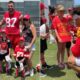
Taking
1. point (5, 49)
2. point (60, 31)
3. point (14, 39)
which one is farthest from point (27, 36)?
point (60, 31)

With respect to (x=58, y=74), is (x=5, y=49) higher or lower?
higher

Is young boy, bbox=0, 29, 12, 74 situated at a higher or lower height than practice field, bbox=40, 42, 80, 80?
higher

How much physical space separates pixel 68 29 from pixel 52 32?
0.91ft

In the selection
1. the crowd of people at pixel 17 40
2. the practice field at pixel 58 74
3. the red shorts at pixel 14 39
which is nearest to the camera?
the crowd of people at pixel 17 40

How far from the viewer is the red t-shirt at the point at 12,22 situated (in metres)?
5.91

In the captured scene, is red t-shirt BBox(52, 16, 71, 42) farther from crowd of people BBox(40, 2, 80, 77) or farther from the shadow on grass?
the shadow on grass

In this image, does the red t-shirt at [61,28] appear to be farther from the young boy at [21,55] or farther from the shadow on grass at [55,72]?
the young boy at [21,55]

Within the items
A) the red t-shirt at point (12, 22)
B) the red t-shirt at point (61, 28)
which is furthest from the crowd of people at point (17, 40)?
the red t-shirt at point (61, 28)

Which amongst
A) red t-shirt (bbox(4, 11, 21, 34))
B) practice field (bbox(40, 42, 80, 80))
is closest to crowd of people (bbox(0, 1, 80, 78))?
red t-shirt (bbox(4, 11, 21, 34))

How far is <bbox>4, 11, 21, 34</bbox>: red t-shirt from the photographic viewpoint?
591cm

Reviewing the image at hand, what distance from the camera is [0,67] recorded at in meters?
6.14

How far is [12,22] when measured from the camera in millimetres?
5922

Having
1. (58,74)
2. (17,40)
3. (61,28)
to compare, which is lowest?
(58,74)

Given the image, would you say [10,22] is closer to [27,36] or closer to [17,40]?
[17,40]
